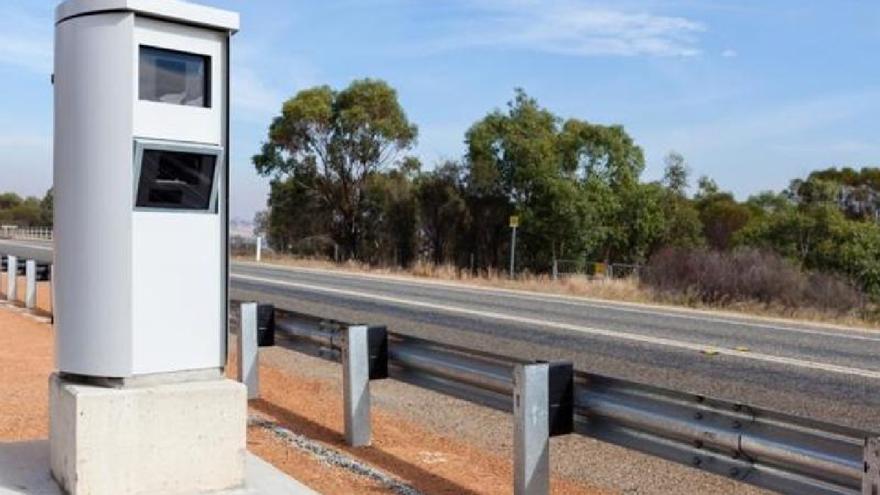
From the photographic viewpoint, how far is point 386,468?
6109 millimetres

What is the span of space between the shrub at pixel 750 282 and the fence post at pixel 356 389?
19.3 m

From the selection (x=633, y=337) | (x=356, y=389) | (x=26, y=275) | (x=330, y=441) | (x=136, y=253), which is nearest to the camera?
(x=136, y=253)

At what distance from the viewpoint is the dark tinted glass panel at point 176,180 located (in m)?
4.66

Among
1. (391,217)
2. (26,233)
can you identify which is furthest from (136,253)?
(26,233)

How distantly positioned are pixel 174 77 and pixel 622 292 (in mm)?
22933

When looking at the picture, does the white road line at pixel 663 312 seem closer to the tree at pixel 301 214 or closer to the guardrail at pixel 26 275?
the guardrail at pixel 26 275

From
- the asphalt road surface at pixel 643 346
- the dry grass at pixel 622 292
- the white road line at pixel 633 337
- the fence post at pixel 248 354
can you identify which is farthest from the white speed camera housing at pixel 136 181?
the dry grass at pixel 622 292

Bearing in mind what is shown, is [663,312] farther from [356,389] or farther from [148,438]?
[148,438]

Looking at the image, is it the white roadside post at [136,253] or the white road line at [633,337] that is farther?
the white road line at [633,337]

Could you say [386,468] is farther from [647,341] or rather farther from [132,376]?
[647,341]

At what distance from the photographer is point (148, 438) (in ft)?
14.8

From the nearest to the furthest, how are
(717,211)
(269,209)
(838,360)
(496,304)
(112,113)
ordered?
(112,113) < (838,360) < (496,304) < (269,209) < (717,211)

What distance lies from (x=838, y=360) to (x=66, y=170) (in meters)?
10.9

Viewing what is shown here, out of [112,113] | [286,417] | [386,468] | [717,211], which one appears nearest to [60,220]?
[112,113]
